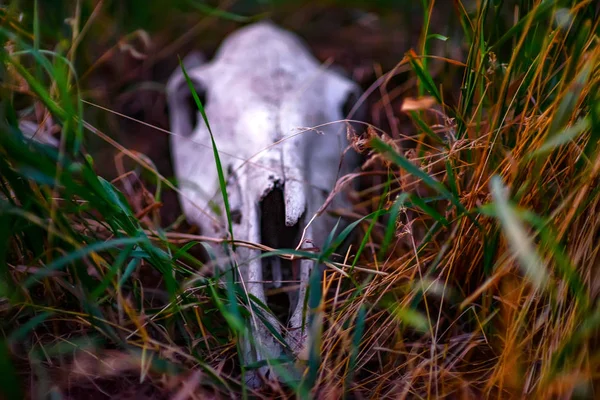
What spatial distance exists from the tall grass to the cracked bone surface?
0.10 m

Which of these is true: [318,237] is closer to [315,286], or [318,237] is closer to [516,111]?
[315,286]

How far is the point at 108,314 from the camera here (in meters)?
1.31

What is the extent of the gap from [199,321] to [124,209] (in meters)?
0.30

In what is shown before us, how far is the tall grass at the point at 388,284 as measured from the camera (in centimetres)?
114

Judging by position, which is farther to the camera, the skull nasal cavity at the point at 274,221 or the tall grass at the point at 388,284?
the skull nasal cavity at the point at 274,221

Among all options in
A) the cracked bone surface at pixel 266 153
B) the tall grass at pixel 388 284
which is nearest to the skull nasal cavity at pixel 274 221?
the cracked bone surface at pixel 266 153

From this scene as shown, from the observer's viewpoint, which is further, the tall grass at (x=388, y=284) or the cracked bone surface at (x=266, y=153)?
the cracked bone surface at (x=266, y=153)

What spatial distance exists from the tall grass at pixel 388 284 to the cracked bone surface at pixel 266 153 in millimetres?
103

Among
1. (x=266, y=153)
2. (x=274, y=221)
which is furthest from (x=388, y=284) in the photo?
(x=266, y=153)

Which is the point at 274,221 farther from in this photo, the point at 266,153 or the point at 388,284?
the point at 388,284

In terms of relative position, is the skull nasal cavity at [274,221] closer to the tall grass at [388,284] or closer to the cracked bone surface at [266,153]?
the cracked bone surface at [266,153]

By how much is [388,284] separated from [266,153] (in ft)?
1.74

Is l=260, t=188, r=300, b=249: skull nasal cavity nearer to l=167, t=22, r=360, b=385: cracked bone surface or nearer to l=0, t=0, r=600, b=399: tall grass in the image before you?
l=167, t=22, r=360, b=385: cracked bone surface

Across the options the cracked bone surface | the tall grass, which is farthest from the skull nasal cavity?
the tall grass
